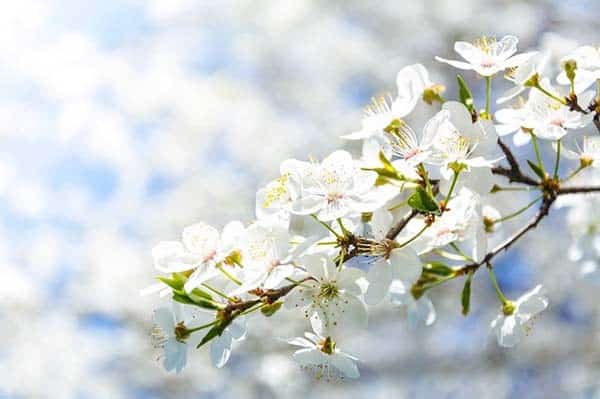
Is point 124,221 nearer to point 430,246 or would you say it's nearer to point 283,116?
point 283,116

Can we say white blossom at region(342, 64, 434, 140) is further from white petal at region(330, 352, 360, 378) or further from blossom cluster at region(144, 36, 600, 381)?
white petal at region(330, 352, 360, 378)

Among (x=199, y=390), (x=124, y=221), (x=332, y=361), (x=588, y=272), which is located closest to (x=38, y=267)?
(x=124, y=221)

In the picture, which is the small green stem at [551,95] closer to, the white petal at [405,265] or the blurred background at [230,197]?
the white petal at [405,265]

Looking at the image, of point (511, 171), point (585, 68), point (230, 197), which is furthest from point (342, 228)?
point (230, 197)

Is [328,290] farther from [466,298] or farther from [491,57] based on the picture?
[491,57]

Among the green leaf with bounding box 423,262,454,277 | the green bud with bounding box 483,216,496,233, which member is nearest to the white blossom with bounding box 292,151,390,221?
the green leaf with bounding box 423,262,454,277

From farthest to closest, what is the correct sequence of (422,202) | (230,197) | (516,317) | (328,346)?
(230,197), (516,317), (328,346), (422,202)

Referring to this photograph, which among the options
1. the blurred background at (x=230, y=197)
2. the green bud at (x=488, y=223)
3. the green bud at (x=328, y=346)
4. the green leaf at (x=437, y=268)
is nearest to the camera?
the green bud at (x=328, y=346)

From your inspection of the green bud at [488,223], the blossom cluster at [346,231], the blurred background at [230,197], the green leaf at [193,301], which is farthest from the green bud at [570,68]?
the blurred background at [230,197]
